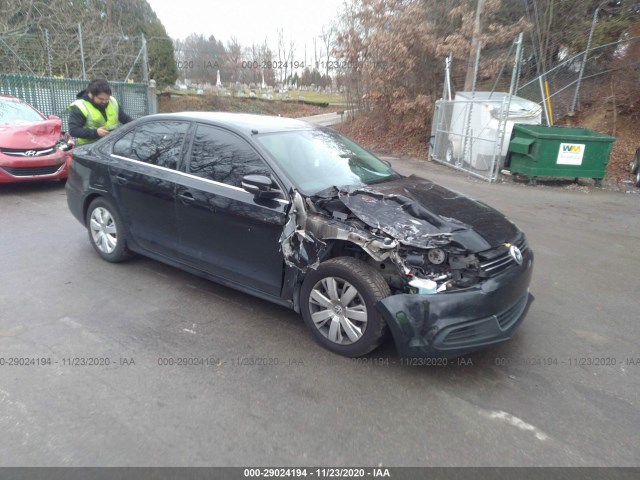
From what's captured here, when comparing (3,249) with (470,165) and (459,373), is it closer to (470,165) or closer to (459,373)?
(459,373)

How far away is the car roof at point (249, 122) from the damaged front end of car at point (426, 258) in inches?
38.1

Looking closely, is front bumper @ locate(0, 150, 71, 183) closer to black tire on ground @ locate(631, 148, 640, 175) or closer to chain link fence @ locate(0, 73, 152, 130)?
chain link fence @ locate(0, 73, 152, 130)

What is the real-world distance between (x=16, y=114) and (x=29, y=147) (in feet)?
4.52

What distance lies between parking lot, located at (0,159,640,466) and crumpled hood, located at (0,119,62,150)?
11.7 ft

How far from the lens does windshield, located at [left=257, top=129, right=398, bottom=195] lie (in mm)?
3664

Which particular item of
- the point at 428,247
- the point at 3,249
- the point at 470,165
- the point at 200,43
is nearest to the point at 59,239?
the point at 3,249

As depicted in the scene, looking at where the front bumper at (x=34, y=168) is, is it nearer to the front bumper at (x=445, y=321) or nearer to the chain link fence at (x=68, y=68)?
the front bumper at (x=445, y=321)

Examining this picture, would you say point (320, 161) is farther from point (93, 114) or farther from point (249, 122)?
point (93, 114)

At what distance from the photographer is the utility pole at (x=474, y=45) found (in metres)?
13.3

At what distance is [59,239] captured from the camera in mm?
5473

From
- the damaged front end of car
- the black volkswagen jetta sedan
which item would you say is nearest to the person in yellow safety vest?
the black volkswagen jetta sedan

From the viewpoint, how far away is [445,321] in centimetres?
282

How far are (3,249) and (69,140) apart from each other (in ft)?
12.9

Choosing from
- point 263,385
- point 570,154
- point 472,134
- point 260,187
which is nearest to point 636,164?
point 570,154
